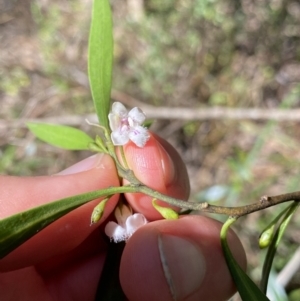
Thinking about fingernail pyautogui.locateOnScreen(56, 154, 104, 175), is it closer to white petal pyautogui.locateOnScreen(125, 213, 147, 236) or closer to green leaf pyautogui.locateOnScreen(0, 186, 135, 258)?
white petal pyautogui.locateOnScreen(125, 213, 147, 236)

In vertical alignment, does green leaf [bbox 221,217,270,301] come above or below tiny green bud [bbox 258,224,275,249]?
below

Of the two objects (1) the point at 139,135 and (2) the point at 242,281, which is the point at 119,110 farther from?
(2) the point at 242,281

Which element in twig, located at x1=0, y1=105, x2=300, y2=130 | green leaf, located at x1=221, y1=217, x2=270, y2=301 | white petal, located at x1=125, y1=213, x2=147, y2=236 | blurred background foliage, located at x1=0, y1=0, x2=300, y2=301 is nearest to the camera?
green leaf, located at x1=221, y1=217, x2=270, y2=301

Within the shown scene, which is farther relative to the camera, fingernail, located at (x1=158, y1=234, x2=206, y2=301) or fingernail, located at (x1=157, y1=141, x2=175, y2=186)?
fingernail, located at (x1=157, y1=141, x2=175, y2=186)

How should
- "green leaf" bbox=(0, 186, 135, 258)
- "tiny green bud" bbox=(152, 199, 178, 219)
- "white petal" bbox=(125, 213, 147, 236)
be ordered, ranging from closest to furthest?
"green leaf" bbox=(0, 186, 135, 258), "tiny green bud" bbox=(152, 199, 178, 219), "white petal" bbox=(125, 213, 147, 236)

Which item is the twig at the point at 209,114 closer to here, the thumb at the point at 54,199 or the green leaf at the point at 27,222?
the thumb at the point at 54,199

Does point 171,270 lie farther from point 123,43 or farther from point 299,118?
point 123,43

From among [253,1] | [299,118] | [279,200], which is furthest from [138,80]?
[279,200]

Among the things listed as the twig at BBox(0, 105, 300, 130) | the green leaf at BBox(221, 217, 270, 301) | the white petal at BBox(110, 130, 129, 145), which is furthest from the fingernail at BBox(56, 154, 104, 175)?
the twig at BBox(0, 105, 300, 130)
